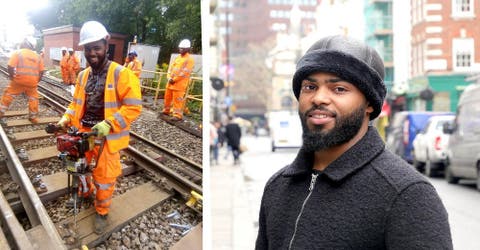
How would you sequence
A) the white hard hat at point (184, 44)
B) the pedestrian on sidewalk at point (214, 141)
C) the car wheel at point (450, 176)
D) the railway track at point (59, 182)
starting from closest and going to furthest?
the railway track at point (59, 182) → the white hard hat at point (184, 44) → the car wheel at point (450, 176) → the pedestrian on sidewalk at point (214, 141)

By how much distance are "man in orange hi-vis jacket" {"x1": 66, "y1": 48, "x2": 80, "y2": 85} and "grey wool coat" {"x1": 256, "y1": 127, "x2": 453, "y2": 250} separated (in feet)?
3.75

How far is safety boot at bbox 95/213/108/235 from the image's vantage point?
9.15 ft

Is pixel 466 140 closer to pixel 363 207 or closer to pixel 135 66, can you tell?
pixel 135 66

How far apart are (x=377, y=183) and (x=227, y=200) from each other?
447 inches

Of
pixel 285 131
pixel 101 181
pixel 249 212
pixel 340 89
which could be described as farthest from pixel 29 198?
pixel 285 131

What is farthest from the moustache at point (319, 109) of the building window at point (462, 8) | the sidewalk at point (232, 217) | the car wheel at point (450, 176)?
the building window at point (462, 8)

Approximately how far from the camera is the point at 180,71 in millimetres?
3082

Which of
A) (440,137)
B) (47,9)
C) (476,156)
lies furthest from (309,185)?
(440,137)

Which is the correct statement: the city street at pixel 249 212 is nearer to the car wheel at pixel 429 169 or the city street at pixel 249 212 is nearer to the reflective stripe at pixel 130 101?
the car wheel at pixel 429 169

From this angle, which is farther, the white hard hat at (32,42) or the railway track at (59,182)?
the white hard hat at (32,42)

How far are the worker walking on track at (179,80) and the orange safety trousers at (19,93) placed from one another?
0.56 metres

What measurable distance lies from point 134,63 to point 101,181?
0.51 metres

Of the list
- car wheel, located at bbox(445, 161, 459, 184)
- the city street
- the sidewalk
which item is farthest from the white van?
car wheel, located at bbox(445, 161, 459, 184)

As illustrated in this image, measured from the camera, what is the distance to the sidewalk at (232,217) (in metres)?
8.05
